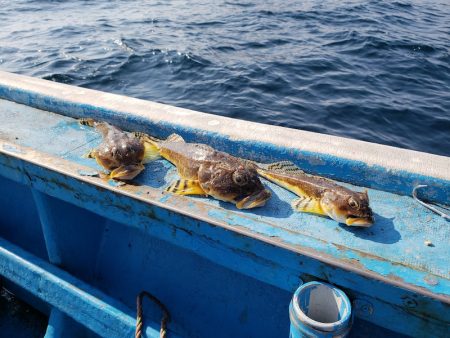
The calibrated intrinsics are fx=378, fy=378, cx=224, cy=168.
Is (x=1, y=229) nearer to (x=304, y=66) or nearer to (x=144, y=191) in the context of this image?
(x=144, y=191)

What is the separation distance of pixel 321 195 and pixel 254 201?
455mm

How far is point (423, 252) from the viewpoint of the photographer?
2.13m

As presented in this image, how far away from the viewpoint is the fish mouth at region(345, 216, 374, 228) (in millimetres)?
2250

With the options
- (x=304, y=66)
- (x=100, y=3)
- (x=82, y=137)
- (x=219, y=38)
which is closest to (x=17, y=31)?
(x=100, y=3)

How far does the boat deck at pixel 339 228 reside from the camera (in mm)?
1914

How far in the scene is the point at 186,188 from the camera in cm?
271

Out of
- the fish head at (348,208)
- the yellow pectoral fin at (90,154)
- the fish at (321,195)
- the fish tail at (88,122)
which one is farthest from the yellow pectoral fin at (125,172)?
the fish head at (348,208)

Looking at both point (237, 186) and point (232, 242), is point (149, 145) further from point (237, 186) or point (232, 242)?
point (232, 242)

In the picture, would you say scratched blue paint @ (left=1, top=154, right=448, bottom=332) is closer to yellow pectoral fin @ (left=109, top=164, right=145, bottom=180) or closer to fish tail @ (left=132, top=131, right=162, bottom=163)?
yellow pectoral fin @ (left=109, top=164, right=145, bottom=180)

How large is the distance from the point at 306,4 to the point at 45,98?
14.4m

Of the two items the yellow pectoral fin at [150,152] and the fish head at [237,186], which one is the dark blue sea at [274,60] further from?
the fish head at [237,186]

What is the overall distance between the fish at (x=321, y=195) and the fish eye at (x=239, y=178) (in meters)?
0.35

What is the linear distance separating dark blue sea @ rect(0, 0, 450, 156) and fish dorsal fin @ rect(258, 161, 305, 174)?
4.44 meters

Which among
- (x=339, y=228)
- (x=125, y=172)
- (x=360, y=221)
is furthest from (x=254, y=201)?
(x=125, y=172)
